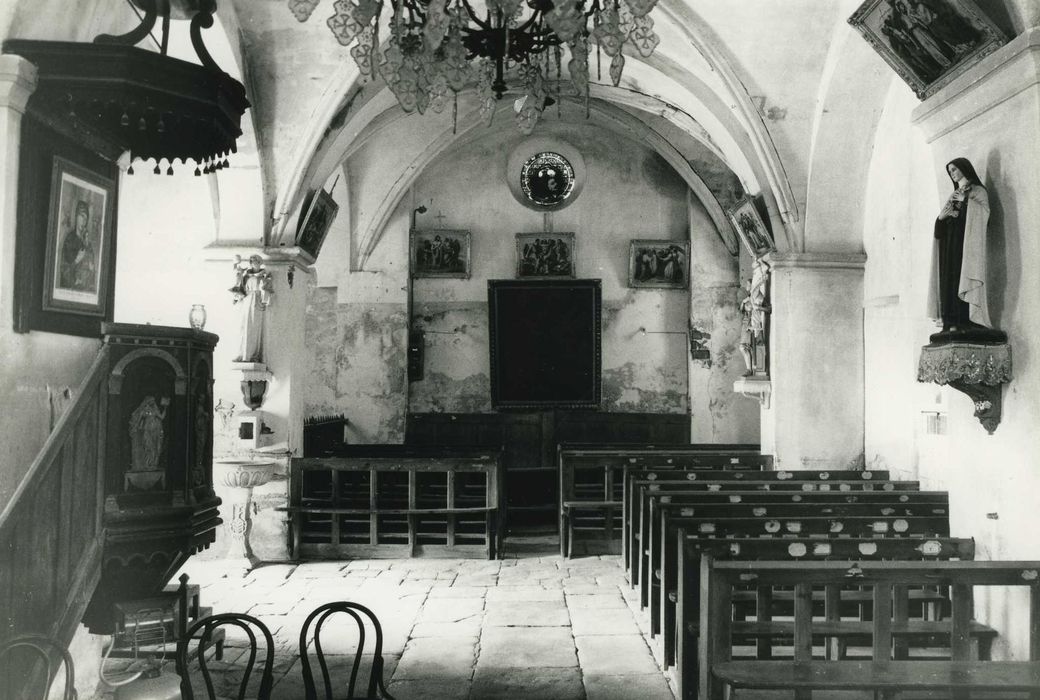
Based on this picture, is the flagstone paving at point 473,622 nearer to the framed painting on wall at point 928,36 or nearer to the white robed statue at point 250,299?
the white robed statue at point 250,299

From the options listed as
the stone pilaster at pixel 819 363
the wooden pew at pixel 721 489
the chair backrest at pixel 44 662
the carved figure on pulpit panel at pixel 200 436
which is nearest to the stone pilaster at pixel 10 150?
the carved figure on pulpit panel at pixel 200 436

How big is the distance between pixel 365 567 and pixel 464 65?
519cm

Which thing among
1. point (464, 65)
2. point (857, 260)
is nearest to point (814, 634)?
point (464, 65)

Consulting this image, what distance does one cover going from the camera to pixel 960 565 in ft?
10.8

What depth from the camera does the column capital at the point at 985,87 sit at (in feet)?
13.1

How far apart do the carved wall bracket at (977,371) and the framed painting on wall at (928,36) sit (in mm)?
1518

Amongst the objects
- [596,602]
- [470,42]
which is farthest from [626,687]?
[470,42]

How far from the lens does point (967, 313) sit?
435cm

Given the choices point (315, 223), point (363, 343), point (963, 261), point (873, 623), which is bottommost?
point (873, 623)

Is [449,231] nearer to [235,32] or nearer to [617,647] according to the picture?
[235,32]

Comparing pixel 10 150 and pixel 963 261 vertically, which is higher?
pixel 10 150

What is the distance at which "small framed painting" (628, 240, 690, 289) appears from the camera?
12.1 m

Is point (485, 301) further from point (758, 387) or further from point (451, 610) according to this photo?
point (451, 610)

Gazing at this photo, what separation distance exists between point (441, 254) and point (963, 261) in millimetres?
8697
